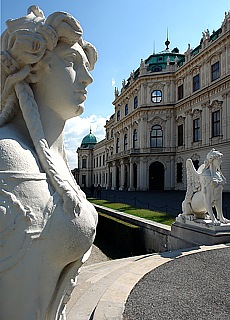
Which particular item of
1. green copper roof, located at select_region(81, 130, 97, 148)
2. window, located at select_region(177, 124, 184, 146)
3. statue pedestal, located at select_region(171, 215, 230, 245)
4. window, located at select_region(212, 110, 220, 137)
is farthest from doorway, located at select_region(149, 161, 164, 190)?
green copper roof, located at select_region(81, 130, 97, 148)

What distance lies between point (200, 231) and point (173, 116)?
93.3 ft

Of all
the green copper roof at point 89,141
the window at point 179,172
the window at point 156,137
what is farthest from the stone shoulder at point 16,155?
the green copper roof at point 89,141

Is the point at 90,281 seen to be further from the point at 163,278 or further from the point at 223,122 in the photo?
the point at 223,122

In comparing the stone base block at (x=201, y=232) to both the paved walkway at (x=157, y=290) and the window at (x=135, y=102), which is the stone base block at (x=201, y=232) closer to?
the paved walkway at (x=157, y=290)

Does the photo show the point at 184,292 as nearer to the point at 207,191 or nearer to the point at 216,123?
the point at 207,191

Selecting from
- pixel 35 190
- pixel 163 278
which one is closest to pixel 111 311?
pixel 163 278

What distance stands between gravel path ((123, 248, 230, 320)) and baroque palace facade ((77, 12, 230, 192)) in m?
19.8

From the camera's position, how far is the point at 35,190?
3.59 feet

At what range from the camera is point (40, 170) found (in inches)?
47.3

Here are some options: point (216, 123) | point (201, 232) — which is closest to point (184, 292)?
point (201, 232)

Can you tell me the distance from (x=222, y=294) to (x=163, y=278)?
3.14 ft

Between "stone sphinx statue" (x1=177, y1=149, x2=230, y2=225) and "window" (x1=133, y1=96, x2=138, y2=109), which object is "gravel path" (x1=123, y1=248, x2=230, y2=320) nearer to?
"stone sphinx statue" (x1=177, y1=149, x2=230, y2=225)

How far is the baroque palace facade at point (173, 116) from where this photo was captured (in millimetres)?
25859

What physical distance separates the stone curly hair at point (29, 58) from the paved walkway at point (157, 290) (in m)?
2.31
